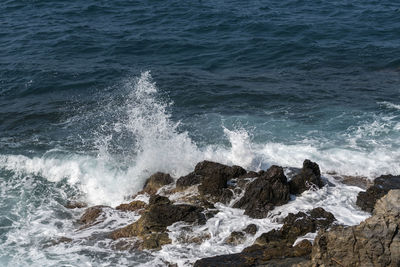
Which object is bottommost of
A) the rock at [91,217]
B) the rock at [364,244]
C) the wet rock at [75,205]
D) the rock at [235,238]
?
the wet rock at [75,205]

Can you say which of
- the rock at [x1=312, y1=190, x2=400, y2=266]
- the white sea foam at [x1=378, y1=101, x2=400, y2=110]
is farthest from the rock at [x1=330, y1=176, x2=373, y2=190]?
the rock at [x1=312, y1=190, x2=400, y2=266]

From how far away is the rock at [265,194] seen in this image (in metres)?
13.9

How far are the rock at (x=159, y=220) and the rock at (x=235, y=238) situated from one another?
1.01 metres

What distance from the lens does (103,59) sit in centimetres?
2680

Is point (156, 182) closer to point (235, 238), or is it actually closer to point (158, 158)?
point (158, 158)

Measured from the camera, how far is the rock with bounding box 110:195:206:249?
43.4 feet

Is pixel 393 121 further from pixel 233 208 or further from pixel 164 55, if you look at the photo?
pixel 164 55

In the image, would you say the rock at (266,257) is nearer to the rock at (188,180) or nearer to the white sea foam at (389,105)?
the rock at (188,180)

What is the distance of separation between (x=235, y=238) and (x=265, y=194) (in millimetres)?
1803

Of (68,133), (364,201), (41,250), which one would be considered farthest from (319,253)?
(68,133)

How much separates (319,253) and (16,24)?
28063mm

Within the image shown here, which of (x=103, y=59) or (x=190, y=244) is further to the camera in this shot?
(x=103, y=59)

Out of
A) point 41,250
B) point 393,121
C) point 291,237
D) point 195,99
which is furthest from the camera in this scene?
point 195,99

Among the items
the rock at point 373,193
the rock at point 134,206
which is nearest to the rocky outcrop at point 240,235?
the rock at point 373,193
